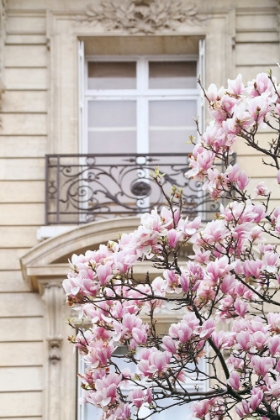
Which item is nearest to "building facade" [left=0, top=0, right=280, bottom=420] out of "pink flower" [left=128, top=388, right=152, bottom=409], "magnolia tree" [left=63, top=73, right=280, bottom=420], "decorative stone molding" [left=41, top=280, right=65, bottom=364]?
"decorative stone molding" [left=41, top=280, right=65, bottom=364]

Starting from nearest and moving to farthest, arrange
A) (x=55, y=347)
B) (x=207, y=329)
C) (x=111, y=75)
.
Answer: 1. (x=207, y=329)
2. (x=55, y=347)
3. (x=111, y=75)

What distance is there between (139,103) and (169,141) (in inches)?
21.0

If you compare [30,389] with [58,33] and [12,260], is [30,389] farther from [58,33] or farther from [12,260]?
[58,33]

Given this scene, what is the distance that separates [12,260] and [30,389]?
133 centimetres

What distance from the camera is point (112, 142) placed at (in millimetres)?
14109

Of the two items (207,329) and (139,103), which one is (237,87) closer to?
(207,329)

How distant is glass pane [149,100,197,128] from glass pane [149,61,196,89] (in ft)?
0.63

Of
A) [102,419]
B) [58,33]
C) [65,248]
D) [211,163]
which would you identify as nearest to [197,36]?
[58,33]

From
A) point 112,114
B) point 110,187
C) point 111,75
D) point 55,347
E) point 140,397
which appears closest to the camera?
point 140,397

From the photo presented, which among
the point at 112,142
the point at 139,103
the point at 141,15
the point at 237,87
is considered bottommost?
the point at 237,87

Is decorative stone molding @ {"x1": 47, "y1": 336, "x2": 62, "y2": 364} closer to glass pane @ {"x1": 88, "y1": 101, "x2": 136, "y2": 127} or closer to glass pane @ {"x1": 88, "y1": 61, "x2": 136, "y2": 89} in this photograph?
glass pane @ {"x1": 88, "y1": 101, "x2": 136, "y2": 127}

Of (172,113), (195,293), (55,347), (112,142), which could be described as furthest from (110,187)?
(195,293)

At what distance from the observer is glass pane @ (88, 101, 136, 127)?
46.6ft

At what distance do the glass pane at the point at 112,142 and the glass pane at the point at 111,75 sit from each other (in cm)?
55
